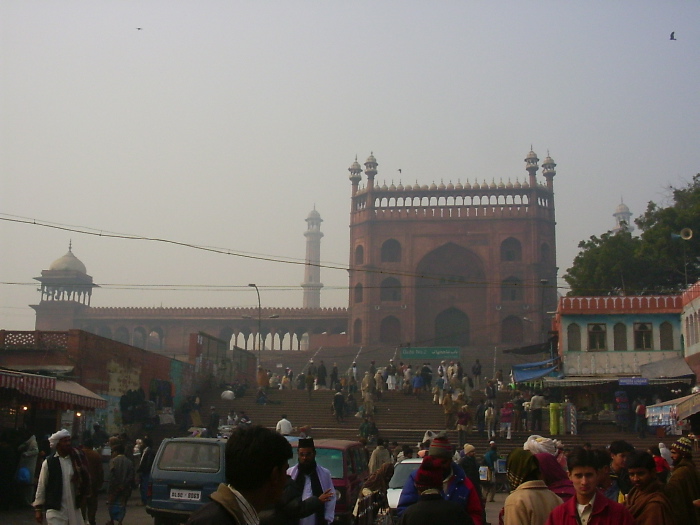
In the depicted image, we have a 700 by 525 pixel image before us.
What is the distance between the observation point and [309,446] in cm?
649

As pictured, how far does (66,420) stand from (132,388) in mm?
6228

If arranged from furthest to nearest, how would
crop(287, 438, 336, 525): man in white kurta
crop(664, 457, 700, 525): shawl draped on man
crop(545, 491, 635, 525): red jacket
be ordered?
crop(287, 438, 336, 525): man in white kurta, crop(664, 457, 700, 525): shawl draped on man, crop(545, 491, 635, 525): red jacket

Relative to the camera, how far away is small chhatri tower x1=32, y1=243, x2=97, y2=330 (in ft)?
181

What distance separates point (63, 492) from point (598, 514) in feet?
15.3

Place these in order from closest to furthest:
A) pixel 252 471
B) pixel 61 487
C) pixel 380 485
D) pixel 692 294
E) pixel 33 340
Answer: pixel 252 471 → pixel 61 487 → pixel 380 485 → pixel 33 340 → pixel 692 294

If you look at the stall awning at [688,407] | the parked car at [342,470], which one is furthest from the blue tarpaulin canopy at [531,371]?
the parked car at [342,470]

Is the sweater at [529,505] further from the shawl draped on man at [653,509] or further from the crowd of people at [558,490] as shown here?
the shawl draped on man at [653,509]

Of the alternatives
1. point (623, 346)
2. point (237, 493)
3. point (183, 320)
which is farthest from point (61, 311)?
point (237, 493)

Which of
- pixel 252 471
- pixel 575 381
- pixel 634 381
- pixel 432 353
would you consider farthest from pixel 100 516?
pixel 432 353

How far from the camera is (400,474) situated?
36.5 ft

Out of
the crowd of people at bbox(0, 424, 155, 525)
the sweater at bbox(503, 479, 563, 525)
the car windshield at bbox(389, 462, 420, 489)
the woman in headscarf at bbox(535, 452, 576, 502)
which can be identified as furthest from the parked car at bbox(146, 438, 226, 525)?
the sweater at bbox(503, 479, 563, 525)

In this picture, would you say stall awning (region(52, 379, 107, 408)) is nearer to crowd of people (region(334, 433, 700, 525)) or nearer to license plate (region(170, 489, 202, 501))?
license plate (region(170, 489, 202, 501))

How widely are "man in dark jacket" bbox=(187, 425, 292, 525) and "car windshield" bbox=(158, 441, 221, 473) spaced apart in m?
7.39

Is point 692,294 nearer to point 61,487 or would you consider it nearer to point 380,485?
point 380,485
